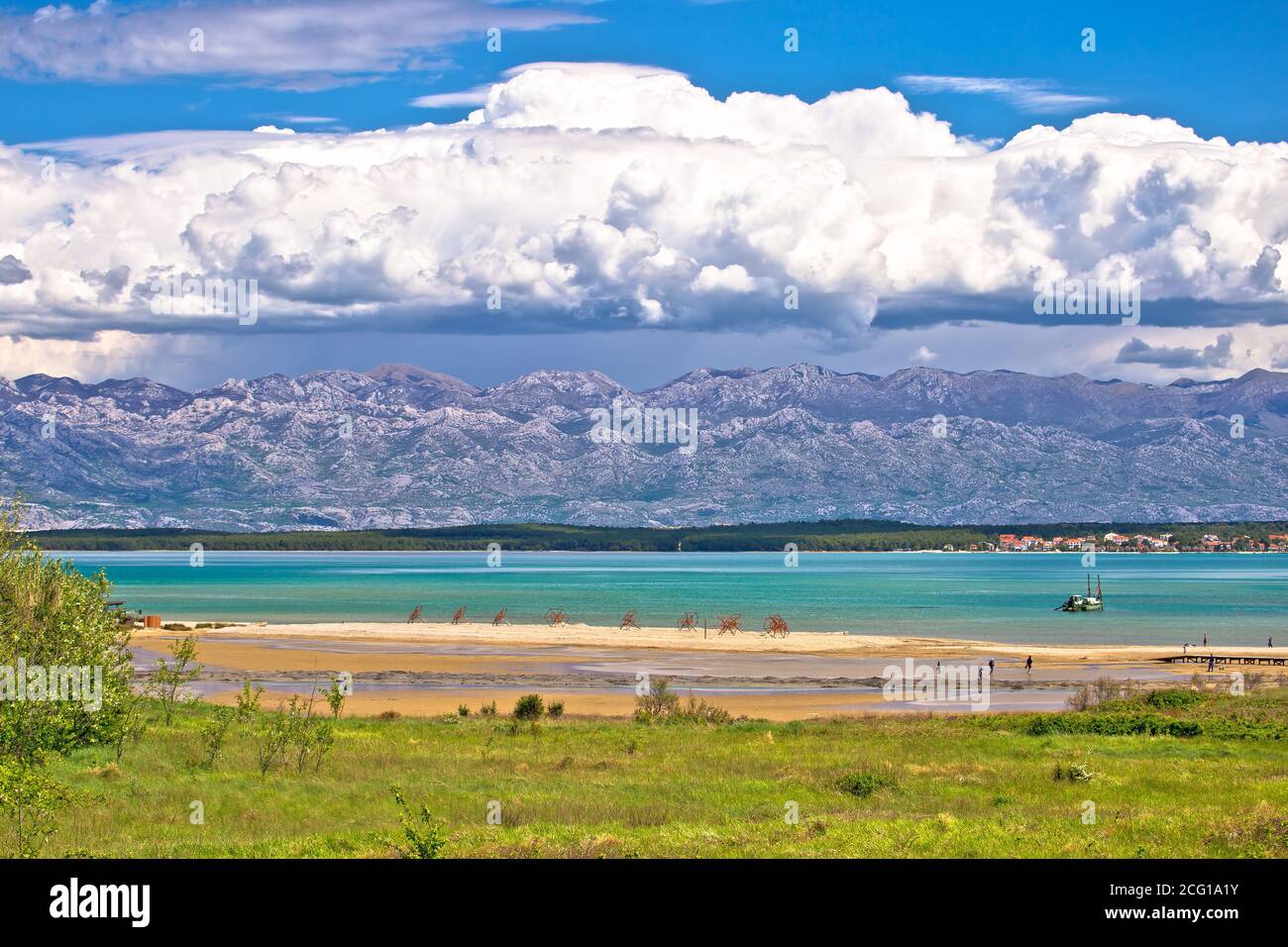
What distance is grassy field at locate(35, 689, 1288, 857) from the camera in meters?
21.2

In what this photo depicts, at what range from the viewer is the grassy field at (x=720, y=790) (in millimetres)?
21156

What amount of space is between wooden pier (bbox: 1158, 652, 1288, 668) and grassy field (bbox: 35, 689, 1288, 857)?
130 feet

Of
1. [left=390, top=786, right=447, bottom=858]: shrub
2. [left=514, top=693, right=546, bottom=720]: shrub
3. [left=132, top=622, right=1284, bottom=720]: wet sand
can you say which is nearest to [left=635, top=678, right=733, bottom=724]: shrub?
[left=514, top=693, right=546, bottom=720]: shrub

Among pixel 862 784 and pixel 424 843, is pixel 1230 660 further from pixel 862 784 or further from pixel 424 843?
pixel 424 843

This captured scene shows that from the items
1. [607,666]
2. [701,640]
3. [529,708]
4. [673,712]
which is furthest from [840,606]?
[529,708]

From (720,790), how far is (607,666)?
53.0 meters

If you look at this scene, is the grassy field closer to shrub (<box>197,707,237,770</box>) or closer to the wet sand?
shrub (<box>197,707,237,770</box>)

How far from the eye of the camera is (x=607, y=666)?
81.2 m

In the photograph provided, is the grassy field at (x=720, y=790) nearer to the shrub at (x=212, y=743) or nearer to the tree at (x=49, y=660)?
the shrub at (x=212, y=743)

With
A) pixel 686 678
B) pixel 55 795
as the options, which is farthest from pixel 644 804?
pixel 686 678
